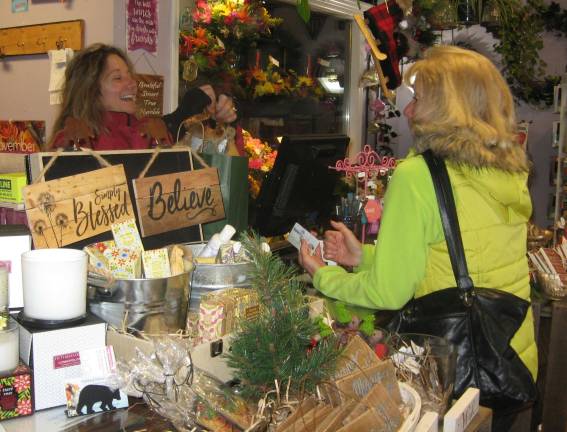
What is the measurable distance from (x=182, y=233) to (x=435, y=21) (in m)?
3.31

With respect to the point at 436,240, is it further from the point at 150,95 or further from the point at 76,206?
the point at 150,95

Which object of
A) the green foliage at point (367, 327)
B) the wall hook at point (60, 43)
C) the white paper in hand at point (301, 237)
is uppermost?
the wall hook at point (60, 43)

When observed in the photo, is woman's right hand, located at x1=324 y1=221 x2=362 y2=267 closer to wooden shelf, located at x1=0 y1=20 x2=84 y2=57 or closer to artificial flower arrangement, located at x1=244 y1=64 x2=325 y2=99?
wooden shelf, located at x1=0 y1=20 x2=84 y2=57

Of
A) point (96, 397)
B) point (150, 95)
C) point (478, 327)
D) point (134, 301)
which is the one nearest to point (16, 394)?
point (96, 397)

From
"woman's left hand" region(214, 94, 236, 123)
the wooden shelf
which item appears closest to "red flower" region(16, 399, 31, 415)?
"woman's left hand" region(214, 94, 236, 123)

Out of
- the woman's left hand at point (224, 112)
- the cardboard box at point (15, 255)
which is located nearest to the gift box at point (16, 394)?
the cardboard box at point (15, 255)

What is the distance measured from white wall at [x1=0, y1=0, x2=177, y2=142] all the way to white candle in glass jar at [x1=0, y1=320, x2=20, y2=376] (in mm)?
2755

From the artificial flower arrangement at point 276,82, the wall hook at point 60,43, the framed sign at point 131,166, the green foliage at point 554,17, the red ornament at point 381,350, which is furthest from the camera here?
the green foliage at point 554,17

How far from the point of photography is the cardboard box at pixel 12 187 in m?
1.77

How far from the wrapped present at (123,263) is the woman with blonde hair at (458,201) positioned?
24.2 inches

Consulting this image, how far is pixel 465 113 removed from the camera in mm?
1820

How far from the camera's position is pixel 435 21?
4.57 metres

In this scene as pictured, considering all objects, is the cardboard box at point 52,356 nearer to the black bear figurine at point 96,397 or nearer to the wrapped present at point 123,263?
the black bear figurine at point 96,397

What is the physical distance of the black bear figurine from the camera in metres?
1.24
